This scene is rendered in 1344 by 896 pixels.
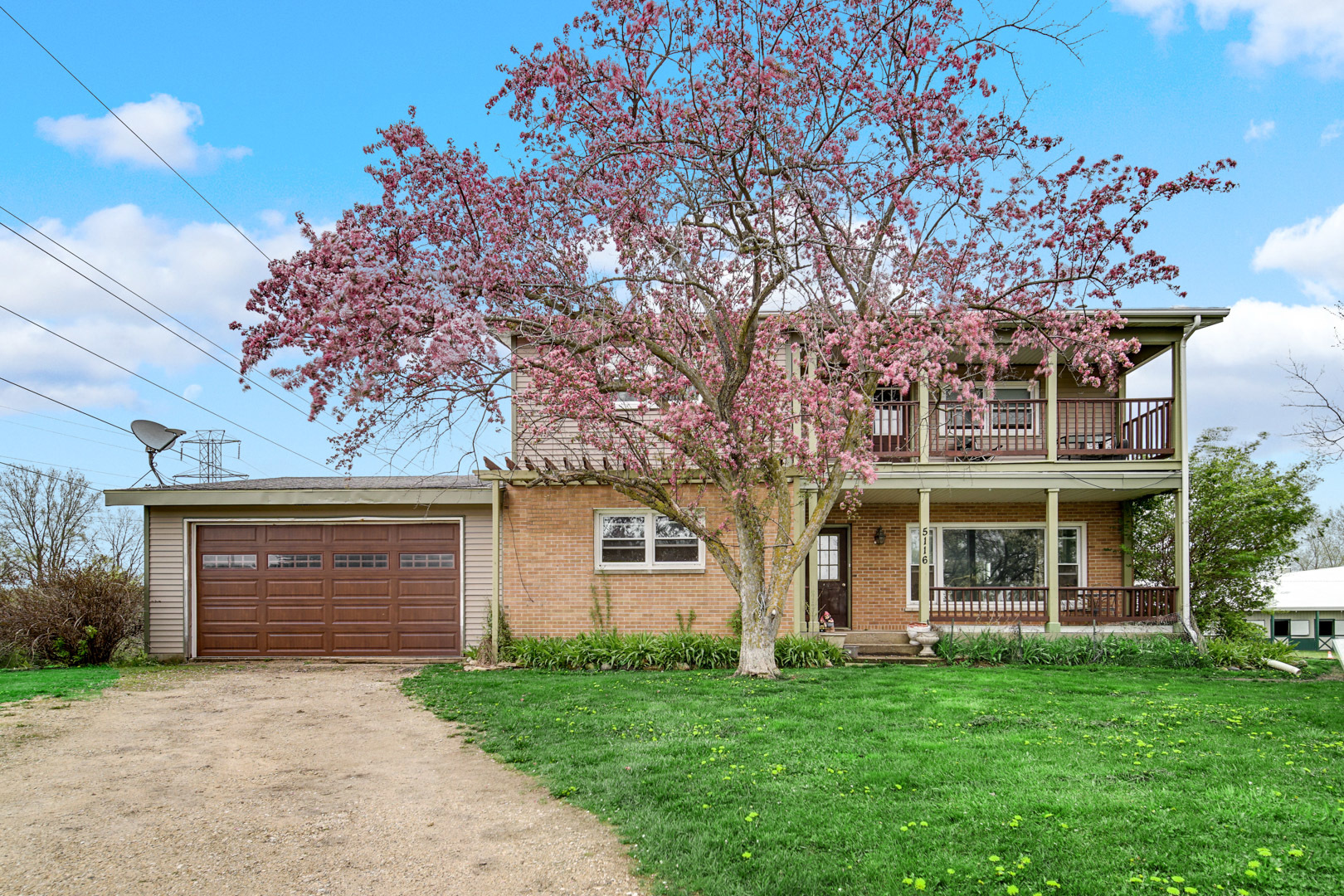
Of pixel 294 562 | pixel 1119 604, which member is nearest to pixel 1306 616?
pixel 1119 604

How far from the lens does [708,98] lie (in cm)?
1005

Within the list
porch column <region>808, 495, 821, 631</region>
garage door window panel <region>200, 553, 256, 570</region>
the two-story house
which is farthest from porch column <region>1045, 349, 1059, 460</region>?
garage door window panel <region>200, 553, 256, 570</region>

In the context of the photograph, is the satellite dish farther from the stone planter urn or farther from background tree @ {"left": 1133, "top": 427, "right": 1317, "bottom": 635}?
background tree @ {"left": 1133, "top": 427, "right": 1317, "bottom": 635}

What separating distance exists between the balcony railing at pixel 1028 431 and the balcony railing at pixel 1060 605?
2296mm

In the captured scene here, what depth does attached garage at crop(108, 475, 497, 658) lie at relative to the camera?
15469mm

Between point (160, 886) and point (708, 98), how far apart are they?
875cm

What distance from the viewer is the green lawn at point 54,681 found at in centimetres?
1137

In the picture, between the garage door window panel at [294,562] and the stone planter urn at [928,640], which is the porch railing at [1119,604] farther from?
the garage door window panel at [294,562]

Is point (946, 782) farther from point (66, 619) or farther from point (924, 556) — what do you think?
point (66, 619)

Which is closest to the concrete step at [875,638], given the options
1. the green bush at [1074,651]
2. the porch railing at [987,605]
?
the porch railing at [987,605]

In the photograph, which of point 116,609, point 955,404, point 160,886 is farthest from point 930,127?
point 116,609

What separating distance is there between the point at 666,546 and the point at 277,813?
30.6 ft

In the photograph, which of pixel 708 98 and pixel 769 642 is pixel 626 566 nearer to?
pixel 769 642

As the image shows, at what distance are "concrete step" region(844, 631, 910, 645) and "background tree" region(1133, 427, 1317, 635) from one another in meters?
4.91
